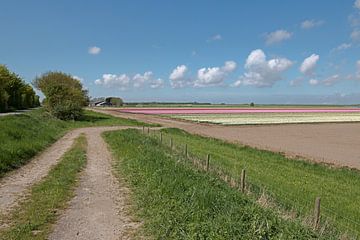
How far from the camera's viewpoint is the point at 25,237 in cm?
746

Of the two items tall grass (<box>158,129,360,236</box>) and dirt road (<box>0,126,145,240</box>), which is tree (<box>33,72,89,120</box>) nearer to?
tall grass (<box>158,129,360,236</box>)

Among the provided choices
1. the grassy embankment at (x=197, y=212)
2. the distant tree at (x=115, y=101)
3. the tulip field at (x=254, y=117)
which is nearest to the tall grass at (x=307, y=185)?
the grassy embankment at (x=197, y=212)

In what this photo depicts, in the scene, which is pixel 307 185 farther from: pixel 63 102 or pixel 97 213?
pixel 63 102

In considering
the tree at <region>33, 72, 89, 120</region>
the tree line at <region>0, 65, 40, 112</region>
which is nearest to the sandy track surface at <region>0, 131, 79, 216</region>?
the tree at <region>33, 72, 89, 120</region>

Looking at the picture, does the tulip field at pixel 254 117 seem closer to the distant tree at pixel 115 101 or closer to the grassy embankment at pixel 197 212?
the grassy embankment at pixel 197 212

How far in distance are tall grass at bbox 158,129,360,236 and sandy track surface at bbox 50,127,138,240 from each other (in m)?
5.00

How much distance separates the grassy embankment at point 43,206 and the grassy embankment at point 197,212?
1.96 m

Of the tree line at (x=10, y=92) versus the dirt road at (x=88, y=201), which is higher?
the tree line at (x=10, y=92)

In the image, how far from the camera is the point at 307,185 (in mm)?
17203

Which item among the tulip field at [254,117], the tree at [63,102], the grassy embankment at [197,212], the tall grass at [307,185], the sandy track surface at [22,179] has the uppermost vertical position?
the tree at [63,102]

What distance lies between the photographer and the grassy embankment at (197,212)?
7223 millimetres

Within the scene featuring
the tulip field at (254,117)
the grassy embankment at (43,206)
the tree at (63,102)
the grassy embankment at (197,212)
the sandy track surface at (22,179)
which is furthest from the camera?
the tulip field at (254,117)

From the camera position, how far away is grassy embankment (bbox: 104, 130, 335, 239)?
7.22m

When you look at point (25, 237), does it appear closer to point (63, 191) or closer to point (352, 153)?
point (63, 191)
